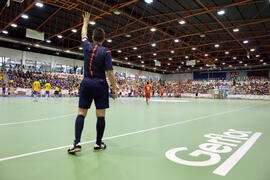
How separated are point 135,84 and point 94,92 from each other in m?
39.6

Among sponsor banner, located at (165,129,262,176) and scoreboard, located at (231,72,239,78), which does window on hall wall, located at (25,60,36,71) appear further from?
scoreboard, located at (231,72,239,78)

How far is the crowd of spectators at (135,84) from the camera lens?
24.2 metres

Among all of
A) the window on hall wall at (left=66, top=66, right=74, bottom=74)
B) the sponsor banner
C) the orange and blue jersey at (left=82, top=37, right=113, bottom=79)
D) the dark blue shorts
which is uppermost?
the window on hall wall at (left=66, top=66, right=74, bottom=74)

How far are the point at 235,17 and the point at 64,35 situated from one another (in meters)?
21.0

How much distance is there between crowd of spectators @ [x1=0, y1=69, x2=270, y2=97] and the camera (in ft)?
Answer: 79.3

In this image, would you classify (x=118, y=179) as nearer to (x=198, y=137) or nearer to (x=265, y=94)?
(x=198, y=137)

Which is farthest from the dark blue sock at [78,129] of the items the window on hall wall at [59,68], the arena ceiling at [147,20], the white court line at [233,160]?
the window on hall wall at [59,68]

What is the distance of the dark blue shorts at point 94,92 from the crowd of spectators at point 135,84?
24.1m

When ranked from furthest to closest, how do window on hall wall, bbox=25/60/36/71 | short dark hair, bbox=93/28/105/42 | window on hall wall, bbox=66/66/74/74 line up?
window on hall wall, bbox=66/66/74/74 < window on hall wall, bbox=25/60/36/71 < short dark hair, bbox=93/28/105/42

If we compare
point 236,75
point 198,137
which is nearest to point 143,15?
point 198,137

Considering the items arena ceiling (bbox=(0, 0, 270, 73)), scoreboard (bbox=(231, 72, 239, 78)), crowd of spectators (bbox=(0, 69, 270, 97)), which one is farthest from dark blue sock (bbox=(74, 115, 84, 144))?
scoreboard (bbox=(231, 72, 239, 78))

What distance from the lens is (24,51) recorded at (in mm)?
28859

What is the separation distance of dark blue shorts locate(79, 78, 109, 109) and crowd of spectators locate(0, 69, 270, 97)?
24.1 metres

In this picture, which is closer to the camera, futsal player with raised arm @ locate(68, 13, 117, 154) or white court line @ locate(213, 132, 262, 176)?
white court line @ locate(213, 132, 262, 176)
